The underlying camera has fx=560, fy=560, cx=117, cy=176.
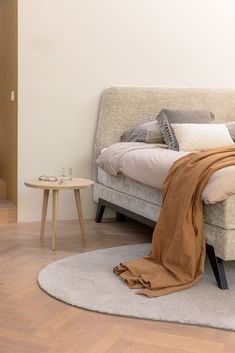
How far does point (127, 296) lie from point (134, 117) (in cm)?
248

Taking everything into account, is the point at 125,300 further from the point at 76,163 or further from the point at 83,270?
the point at 76,163

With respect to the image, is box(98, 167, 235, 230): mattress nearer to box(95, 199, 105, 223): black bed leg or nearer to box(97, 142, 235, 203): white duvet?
box(97, 142, 235, 203): white duvet

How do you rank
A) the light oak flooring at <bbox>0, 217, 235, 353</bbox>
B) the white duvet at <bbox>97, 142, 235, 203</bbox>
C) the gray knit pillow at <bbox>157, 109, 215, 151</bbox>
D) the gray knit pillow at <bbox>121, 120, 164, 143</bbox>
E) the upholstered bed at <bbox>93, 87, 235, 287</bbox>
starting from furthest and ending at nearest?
the gray knit pillow at <bbox>121, 120, 164, 143</bbox>
the gray knit pillow at <bbox>157, 109, 215, 151</bbox>
the upholstered bed at <bbox>93, 87, 235, 287</bbox>
the white duvet at <bbox>97, 142, 235, 203</bbox>
the light oak flooring at <bbox>0, 217, 235, 353</bbox>

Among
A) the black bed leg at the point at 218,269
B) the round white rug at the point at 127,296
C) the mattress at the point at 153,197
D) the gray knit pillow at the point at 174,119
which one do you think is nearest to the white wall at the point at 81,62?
the mattress at the point at 153,197

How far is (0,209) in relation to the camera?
16.0 ft

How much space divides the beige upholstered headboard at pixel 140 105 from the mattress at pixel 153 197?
0.36 meters

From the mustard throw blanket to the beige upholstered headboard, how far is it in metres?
1.71

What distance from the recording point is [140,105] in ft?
16.9

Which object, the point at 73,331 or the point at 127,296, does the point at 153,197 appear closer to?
the point at 127,296

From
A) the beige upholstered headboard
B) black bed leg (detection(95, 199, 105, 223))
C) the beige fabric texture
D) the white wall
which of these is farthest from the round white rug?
the beige upholstered headboard

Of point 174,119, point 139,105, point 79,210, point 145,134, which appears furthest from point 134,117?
point 79,210

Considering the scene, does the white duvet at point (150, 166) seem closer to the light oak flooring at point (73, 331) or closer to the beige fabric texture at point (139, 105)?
the beige fabric texture at point (139, 105)

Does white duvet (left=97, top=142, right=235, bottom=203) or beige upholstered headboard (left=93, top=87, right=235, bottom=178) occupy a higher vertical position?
beige upholstered headboard (left=93, top=87, right=235, bottom=178)

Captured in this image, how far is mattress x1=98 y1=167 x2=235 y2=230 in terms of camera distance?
308 centimetres
